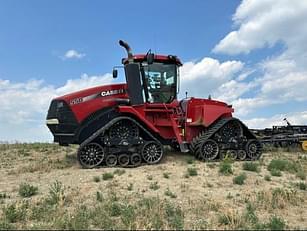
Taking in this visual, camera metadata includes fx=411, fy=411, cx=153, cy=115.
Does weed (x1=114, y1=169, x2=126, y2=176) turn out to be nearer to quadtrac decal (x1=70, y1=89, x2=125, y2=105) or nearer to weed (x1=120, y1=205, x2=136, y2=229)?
quadtrac decal (x1=70, y1=89, x2=125, y2=105)

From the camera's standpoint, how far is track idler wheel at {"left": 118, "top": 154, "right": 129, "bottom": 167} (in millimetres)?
13883

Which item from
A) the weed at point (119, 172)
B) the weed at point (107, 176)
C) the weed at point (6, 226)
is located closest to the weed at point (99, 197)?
the weed at point (107, 176)

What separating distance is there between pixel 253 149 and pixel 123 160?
5175 millimetres

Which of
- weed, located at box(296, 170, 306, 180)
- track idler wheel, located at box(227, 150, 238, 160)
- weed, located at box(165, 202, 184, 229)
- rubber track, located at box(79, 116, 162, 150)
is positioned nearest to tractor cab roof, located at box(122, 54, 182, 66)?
rubber track, located at box(79, 116, 162, 150)

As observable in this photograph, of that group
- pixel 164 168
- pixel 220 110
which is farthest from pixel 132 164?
pixel 220 110

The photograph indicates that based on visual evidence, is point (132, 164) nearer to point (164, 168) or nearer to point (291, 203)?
point (164, 168)

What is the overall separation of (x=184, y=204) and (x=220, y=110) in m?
7.62

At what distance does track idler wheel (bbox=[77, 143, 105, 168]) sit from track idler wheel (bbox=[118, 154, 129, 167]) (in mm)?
607

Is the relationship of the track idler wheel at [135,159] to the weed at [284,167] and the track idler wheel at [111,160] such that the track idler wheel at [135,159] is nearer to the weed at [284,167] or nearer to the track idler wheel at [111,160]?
the track idler wheel at [111,160]

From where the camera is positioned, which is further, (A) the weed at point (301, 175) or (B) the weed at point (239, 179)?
(A) the weed at point (301, 175)

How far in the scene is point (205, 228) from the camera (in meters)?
6.91

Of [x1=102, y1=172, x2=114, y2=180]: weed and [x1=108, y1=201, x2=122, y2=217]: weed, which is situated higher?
[x1=102, y1=172, x2=114, y2=180]: weed

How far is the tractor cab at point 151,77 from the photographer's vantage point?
48.6ft

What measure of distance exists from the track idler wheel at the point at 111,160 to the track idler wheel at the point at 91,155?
0.76 feet
